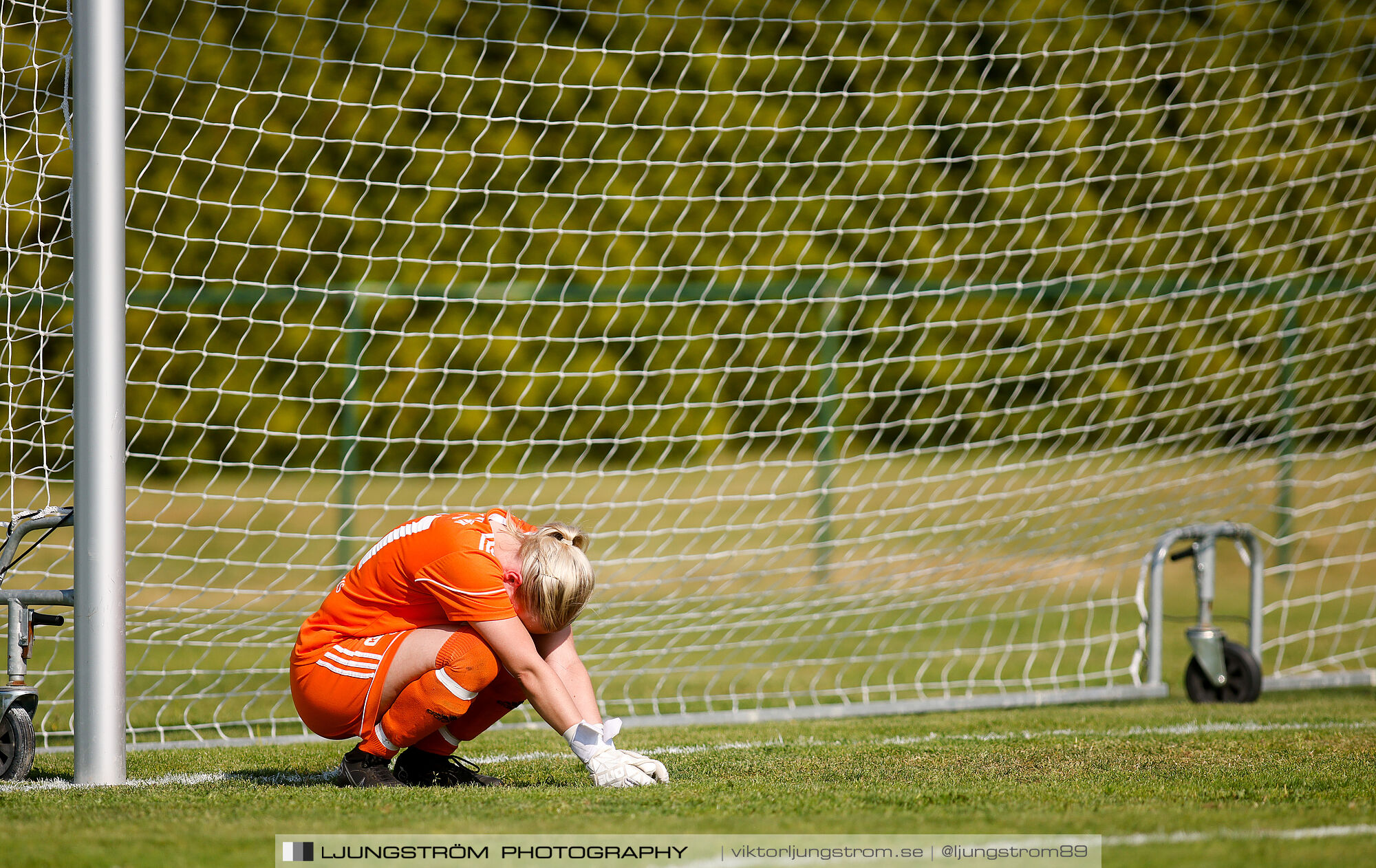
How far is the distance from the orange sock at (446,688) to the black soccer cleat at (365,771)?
12cm

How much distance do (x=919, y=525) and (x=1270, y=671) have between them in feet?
7.58

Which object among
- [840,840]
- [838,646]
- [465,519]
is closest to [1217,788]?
[840,840]

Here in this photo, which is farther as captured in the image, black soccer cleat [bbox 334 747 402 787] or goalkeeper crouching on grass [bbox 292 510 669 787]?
black soccer cleat [bbox 334 747 402 787]

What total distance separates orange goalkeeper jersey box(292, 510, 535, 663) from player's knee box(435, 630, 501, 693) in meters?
0.06

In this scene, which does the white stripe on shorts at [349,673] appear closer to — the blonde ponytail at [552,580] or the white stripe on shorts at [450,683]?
the white stripe on shorts at [450,683]

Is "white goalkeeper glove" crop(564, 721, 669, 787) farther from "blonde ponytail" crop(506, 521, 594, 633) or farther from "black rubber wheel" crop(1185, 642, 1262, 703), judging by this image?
"black rubber wheel" crop(1185, 642, 1262, 703)

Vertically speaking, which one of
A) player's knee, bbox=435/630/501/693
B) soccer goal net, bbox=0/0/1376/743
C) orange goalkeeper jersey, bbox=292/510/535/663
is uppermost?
soccer goal net, bbox=0/0/1376/743

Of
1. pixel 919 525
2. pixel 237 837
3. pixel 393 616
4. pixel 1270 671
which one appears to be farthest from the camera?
pixel 919 525

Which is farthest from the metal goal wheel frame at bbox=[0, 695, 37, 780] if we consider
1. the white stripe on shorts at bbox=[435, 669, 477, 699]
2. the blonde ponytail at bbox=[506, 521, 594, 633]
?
the blonde ponytail at bbox=[506, 521, 594, 633]

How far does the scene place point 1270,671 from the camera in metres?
5.89

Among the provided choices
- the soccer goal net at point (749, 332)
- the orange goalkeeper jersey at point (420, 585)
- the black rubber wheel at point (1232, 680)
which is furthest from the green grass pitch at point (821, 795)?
the soccer goal net at point (749, 332)

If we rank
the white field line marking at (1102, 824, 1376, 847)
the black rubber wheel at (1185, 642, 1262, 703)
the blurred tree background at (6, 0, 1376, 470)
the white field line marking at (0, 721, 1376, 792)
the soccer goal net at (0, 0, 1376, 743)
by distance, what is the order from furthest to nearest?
the blurred tree background at (6, 0, 1376, 470) → the soccer goal net at (0, 0, 1376, 743) → the black rubber wheel at (1185, 642, 1262, 703) → the white field line marking at (0, 721, 1376, 792) → the white field line marking at (1102, 824, 1376, 847)

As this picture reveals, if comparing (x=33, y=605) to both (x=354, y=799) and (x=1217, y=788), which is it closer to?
(x=354, y=799)

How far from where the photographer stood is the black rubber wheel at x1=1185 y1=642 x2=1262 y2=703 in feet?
15.8
